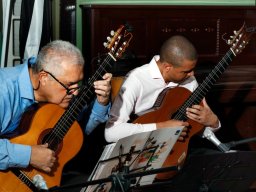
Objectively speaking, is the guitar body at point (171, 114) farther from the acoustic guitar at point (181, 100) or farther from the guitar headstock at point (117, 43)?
the guitar headstock at point (117, 43)

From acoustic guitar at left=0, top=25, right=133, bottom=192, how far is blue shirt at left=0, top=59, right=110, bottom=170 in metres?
0.07

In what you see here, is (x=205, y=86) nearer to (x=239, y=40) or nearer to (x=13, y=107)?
(x=239, y=40)

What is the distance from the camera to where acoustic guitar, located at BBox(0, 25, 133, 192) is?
3.48 m

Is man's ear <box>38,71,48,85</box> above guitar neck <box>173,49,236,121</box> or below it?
above

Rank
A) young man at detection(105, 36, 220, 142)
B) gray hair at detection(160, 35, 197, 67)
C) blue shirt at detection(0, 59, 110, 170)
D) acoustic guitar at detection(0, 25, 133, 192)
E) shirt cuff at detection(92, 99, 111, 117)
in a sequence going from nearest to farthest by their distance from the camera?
blue shirt at detection(0, 59, 110, 170), acoustic guitar at detection(0, 25, 133, 192), shirt cuff at detection(92, 99, 111, 117), young man at detection(105, 36, 220, 142), gray hair at detection(160, 35, 197, 67)

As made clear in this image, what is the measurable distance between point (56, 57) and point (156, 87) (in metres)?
0.94

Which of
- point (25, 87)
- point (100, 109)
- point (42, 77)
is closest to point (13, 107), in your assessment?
point (25, 87)

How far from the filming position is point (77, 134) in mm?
3660

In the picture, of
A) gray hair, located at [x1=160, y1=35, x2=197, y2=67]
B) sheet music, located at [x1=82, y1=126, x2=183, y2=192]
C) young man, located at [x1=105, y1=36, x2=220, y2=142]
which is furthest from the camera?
gray hair, located at [x1=160, y1=35, x2=197, y2=67]

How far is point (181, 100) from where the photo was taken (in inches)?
161

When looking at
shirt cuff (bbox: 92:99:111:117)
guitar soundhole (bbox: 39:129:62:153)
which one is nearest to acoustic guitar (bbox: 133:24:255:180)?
shirt cuff (bbox: 92:99:111:117)

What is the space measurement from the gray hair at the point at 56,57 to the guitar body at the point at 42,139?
214mm

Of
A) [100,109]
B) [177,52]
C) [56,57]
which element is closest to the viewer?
[56,57]

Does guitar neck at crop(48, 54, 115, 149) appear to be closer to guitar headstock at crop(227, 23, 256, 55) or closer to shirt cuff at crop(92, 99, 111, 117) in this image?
shirt cuff at crop(92, 99, 111, 117)
